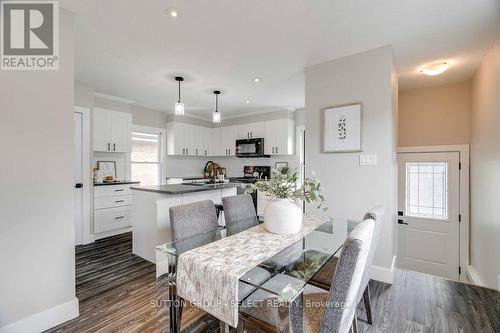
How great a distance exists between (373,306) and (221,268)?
5.45ft

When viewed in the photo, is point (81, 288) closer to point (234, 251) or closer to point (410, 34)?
point (234, 251)

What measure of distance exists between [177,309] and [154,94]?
3.63 meters

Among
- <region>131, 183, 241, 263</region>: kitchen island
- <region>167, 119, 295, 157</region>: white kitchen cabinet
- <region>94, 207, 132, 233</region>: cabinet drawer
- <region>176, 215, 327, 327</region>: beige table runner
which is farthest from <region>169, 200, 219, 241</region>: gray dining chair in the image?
<region>167, 119, 295, 157</region>: white kitchen cabinet

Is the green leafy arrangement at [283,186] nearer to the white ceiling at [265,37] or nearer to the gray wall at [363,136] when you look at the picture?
the gray wall at [363,136]

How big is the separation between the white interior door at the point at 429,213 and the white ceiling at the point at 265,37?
1.24m

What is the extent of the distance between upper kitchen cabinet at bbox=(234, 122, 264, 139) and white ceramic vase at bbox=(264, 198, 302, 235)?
3835 mm

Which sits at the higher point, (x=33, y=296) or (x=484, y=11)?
(x=484, y=11)

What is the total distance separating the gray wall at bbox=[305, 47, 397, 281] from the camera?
2.47m

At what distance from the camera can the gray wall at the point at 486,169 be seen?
229 cm

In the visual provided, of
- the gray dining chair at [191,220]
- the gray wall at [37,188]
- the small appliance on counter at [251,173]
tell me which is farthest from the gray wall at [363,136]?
the small appliance on counter at [251,173]

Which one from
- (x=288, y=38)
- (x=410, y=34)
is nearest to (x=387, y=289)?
(x=410, y=34)

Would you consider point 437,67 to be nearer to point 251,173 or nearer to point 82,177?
point 251,173

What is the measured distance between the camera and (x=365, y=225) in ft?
3.82

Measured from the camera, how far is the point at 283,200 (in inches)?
69.1
